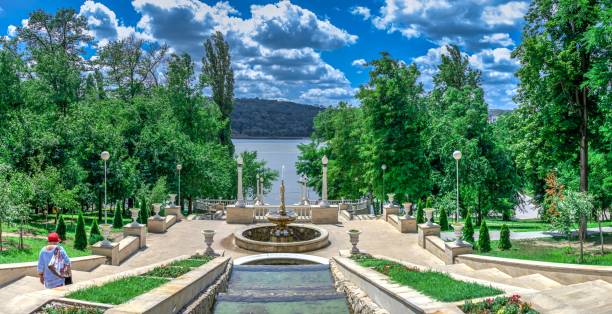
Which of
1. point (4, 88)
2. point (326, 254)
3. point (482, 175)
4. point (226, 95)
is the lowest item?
point (326, 254)

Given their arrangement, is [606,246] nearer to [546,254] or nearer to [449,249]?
[546,254]

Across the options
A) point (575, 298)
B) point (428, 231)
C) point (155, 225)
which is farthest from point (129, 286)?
point (155, 225)

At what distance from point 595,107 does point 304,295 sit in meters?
16.5

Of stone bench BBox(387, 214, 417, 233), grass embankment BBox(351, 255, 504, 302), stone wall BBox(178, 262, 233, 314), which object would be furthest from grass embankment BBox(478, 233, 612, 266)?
stone wall BBox(178, 262, 233, 314)

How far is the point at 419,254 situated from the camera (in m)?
18.8

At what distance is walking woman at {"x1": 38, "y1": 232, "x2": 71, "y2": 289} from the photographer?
9.61 metres

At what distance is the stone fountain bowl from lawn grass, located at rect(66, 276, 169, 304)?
8.87m

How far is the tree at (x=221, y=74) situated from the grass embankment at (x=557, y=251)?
35.7m

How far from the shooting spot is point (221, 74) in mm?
50875

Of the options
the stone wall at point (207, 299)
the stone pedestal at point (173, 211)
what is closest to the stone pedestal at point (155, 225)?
the stone pedestal at point (173, 211)

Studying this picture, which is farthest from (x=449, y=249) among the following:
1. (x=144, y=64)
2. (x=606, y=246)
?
(x=144, y=64)

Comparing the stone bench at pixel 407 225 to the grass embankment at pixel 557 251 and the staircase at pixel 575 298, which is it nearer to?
the grass embankment at pixel 557 251

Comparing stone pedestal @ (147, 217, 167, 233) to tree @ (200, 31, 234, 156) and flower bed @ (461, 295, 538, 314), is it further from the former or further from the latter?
tree @ (200, 31, 234, 156)

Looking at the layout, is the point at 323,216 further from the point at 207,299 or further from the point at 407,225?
the point at 207,299
